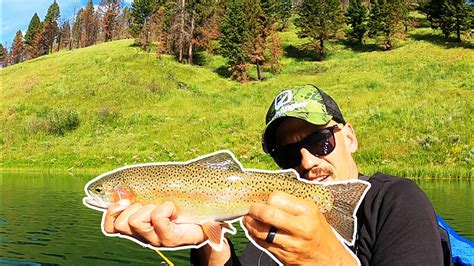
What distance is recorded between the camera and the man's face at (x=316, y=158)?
2.91 meters

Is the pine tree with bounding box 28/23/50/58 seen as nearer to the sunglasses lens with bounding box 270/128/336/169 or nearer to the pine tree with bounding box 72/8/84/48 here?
the pine tree with bounding box 72/8/84/48

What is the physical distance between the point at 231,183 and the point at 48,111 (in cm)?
3915

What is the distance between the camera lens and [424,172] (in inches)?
838

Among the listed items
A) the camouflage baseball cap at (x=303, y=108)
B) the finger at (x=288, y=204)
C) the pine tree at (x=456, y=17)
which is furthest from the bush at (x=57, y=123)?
the pine tree at (x=456, y=17)

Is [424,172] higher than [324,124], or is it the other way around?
[324,124]

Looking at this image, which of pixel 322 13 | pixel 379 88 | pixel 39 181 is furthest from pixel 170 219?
pixel 322 13

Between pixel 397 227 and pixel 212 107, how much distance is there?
35.6 metres

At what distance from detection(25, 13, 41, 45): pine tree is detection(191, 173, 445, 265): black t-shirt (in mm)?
103018

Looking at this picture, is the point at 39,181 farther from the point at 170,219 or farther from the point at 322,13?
the point at 322,13

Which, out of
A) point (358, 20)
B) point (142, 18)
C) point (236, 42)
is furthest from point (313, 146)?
point (142, 18)

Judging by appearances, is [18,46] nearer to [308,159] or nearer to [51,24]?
[51,24]

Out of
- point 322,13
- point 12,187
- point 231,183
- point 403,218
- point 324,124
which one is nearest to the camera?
point 231,183

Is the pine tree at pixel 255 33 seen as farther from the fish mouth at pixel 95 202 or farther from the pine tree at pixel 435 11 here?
the fish mouth at pixel 95 202

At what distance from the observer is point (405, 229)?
2.30m
